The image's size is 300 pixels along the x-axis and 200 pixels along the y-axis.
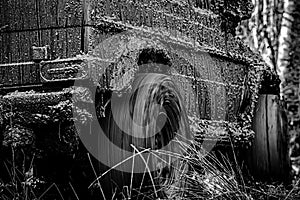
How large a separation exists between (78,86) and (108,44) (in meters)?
0.38

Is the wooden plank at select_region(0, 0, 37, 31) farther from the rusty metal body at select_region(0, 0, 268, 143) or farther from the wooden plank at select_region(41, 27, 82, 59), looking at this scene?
the wooden plank at select_region(41, 27, 82, 59)

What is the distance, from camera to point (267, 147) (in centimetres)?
739

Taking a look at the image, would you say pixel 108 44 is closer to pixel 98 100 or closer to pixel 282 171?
pixel 98 100

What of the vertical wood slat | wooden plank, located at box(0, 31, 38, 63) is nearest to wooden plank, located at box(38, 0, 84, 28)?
wooden plank, located at box(0, 31, 38, 63)

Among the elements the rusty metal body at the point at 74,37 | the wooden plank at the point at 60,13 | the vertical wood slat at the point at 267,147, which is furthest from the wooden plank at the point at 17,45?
the vertical wood slat at the point at 267,147

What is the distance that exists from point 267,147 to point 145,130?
2.74 m

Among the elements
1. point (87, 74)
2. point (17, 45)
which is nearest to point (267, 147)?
point (87, 74)

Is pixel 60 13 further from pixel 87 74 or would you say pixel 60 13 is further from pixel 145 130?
pixel 145 130

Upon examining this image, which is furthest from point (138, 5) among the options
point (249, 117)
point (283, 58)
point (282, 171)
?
point (283, 58)

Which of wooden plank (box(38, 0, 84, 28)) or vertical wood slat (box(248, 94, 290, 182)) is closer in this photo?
wooden plank (box(38, 0, 84, 28))

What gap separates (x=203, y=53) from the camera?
20.1 feet

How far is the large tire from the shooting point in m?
4.83

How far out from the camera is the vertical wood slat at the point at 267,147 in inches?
291

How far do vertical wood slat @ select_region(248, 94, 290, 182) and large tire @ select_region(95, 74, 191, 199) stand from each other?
7.39 ft
